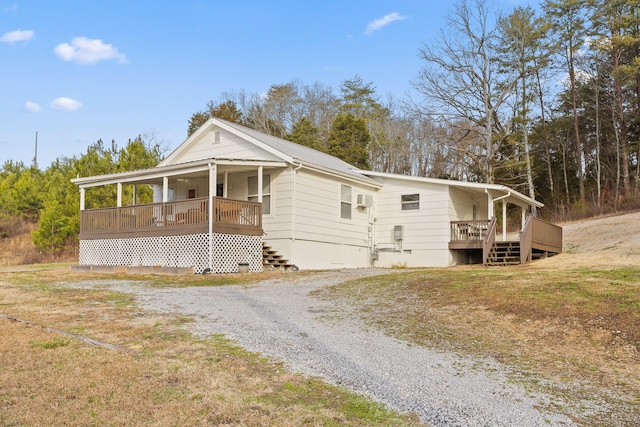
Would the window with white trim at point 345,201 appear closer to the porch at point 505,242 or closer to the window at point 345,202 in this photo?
the window at point 345,202

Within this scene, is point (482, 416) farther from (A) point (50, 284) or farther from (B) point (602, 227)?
(B) point (602, 227)

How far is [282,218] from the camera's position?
62.4ft

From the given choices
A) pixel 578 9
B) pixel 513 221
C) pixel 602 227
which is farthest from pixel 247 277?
pixel 578 9

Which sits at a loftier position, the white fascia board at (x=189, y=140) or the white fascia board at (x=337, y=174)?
the white fascia board at (x=189, y=140)

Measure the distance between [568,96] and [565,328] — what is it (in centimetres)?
3475

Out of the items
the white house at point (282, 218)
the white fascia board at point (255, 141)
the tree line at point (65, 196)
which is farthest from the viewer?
the tree line at point (65, 196)

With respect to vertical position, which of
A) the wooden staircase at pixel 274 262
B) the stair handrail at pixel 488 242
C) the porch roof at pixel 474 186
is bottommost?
the wooden staircase at pixel 274 262

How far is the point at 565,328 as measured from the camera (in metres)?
8.23

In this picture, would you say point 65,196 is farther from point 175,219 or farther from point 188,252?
point 188,252

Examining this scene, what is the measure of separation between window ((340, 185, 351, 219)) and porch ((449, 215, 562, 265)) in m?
3.81

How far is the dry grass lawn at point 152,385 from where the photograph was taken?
4621 mm

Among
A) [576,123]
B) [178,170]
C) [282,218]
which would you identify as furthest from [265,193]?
[576,123]

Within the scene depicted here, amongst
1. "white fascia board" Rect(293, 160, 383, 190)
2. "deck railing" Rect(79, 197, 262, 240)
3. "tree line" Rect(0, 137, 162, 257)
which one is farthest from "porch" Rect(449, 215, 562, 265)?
"tree line" Rect(0, 137, 162, 257)

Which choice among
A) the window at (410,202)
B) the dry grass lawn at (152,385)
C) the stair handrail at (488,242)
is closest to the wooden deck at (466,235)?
the stair handrail at (488,242)
